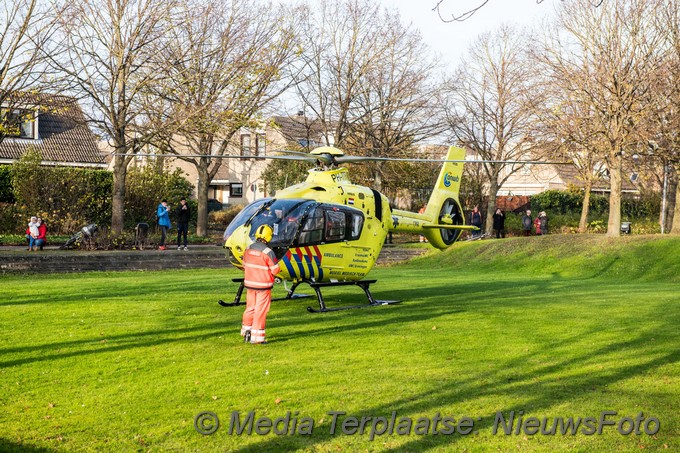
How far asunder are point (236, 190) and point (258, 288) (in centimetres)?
5722

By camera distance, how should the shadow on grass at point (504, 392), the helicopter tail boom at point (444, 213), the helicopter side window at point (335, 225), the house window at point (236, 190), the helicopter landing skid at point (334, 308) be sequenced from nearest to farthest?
the shadow on grass at point (504, 392) < the helicopter landing skid at point (334, 308) < the helicopter side window at point (335, 225) < the helicopter tail boom at point (444, 213) < the house window at point (236, 190)

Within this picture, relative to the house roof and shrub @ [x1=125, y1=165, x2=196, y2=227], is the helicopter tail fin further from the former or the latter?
the house roof

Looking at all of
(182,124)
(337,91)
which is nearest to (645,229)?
(337,91)

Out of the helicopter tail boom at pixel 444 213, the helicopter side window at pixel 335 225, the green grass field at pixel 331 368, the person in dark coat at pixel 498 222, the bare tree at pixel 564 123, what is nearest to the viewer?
the green grass field at pixel 331 368

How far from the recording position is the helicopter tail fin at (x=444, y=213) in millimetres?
19906

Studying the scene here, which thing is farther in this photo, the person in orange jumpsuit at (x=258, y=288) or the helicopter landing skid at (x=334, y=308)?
the helicopter landing skid at (x=334, y=308)

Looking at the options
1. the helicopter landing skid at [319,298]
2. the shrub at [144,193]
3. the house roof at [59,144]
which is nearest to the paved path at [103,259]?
the shrub at [144,193]

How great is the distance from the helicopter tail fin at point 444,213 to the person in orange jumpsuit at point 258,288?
7.23 metres

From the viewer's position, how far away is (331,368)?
11.0 meters

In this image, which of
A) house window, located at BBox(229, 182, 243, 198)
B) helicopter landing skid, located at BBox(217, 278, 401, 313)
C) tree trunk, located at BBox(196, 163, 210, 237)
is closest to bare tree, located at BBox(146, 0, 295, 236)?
tree trunk, located at BBox(196, 163, 210, 237)

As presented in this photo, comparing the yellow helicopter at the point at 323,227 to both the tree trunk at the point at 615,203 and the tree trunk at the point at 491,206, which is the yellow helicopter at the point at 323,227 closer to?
the tree trunk at the point at 615,203

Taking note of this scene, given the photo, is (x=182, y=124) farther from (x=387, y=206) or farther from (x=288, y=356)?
(x=288, y=356)

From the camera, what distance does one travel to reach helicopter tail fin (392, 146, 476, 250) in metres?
19.9

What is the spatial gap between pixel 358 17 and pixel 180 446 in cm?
3846
